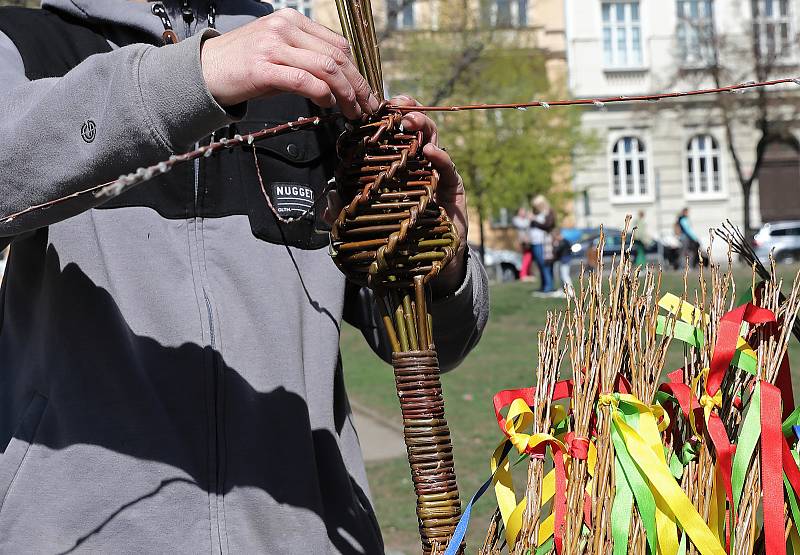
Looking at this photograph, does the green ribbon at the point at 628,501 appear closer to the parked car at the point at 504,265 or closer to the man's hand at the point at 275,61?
the man's hand at the point at 275,61

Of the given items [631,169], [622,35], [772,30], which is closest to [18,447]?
[772,30]

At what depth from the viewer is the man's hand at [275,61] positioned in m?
1.29

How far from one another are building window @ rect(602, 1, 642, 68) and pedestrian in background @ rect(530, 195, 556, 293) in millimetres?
15846

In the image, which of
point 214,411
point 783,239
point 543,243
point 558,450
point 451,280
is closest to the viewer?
point 558,450

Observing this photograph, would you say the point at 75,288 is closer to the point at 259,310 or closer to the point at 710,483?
the point at 259,310

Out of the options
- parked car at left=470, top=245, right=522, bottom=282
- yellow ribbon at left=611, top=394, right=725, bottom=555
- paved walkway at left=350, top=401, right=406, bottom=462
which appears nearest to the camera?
yellow ribbon at left=611, top=394, right=725, bottom=555

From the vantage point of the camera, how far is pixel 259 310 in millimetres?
1730

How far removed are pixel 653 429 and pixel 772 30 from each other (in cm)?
2997

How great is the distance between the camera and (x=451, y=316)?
5.95 feet

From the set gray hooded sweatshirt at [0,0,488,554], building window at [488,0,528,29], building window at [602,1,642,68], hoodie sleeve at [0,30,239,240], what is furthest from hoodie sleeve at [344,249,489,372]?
building window at [602,1,642,68]

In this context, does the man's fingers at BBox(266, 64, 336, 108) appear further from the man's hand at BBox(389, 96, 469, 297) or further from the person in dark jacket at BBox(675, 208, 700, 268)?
the person in dark jacket at BBox(675, 208, 700, 268)

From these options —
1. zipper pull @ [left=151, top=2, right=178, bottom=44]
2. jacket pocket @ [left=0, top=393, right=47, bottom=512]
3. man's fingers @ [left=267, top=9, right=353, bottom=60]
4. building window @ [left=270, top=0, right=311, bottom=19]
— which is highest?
building window @ [left=270, top=0, right=311, bottom=19]

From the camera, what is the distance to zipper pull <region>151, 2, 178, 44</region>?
1.71 metres

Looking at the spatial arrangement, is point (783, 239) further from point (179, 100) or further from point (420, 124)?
point (179, 100)
